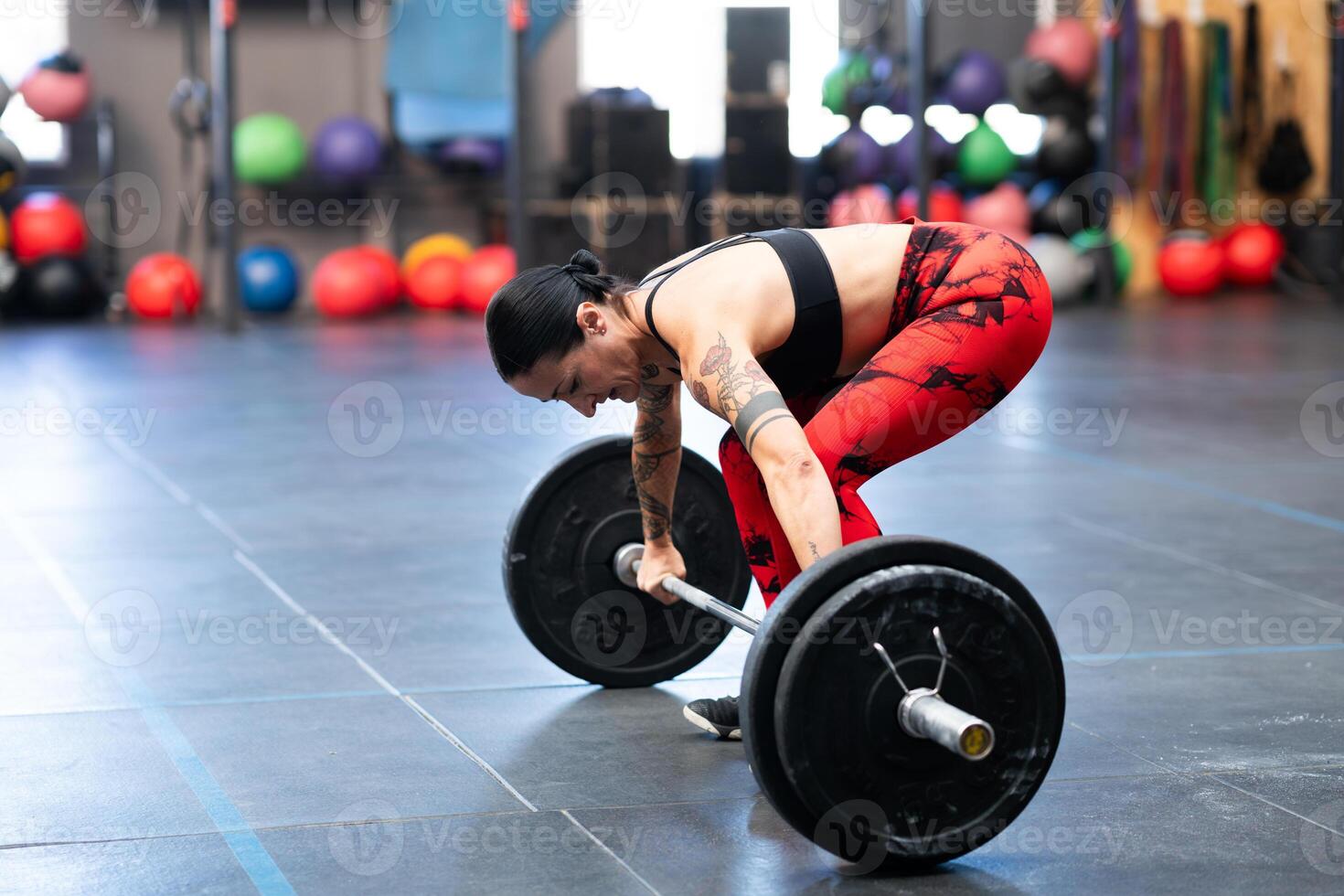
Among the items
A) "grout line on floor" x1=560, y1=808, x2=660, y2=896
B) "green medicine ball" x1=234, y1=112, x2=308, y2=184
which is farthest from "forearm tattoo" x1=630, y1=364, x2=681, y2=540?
"green medicine ball" x1=234, y1=112, x2=308, y2=184

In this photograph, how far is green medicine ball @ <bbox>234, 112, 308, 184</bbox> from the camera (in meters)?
10.6

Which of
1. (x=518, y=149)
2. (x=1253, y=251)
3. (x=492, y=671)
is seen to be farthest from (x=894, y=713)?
(x=1253, y=251)

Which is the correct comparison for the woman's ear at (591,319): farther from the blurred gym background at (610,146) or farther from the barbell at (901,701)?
the blurred gym background at (610,146)

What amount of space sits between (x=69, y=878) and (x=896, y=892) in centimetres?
100

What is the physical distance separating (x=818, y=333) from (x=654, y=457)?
459mm

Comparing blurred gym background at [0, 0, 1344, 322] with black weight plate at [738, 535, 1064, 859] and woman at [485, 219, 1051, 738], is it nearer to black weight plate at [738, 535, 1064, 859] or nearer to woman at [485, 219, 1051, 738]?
woman at [485, 219, 1051, 738]

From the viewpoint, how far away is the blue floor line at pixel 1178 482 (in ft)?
14.1

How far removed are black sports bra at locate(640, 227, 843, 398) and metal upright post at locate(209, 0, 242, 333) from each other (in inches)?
288

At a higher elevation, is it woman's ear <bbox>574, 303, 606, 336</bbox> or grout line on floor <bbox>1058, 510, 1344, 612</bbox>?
woman's ear <bbox>574, 303, 606, 336</bbox>

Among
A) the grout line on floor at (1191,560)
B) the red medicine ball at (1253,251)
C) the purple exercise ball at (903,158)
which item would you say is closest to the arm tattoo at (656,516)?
the grout line on floor at (1191,560)

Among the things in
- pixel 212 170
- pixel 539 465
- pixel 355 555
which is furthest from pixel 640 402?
pixel 212 170

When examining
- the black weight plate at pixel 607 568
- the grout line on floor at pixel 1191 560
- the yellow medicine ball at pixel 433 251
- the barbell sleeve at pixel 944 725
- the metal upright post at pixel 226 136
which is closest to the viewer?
the barbell sleeve at pixel 944 725

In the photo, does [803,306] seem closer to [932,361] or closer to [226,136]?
[932,361]

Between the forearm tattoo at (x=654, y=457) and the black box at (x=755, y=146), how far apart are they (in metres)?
8.68
